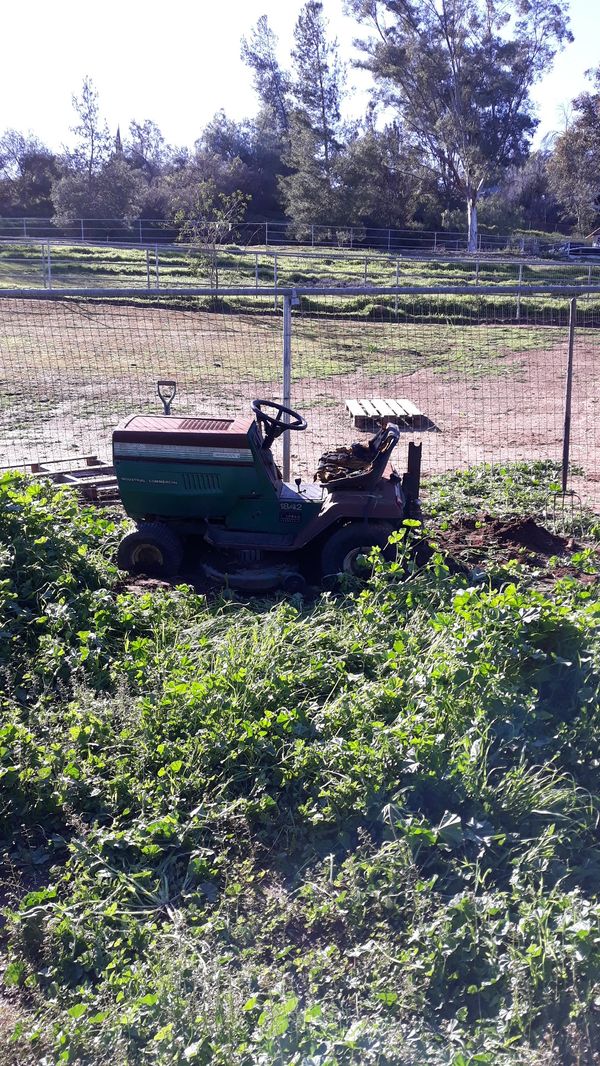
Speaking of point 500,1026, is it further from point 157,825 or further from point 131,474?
point 131,474

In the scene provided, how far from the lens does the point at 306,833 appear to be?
3781mm

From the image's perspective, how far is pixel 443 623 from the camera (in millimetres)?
4559

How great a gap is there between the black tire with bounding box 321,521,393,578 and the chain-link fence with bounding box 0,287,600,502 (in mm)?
2386

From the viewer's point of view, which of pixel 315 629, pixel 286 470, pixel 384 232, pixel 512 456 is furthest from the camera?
pixel 384 232

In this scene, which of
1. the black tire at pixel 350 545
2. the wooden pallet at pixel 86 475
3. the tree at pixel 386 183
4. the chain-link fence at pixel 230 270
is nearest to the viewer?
the black tire at pixel 350 545

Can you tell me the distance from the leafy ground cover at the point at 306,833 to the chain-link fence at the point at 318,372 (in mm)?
3874

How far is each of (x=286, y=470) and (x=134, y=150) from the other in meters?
59.4

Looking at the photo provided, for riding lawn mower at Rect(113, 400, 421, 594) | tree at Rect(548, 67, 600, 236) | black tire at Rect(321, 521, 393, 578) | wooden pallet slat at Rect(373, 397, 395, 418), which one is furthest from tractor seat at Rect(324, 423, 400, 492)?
tree at Rect(548, 67, 600, 236)

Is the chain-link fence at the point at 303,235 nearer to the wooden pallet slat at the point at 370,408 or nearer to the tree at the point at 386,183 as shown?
the tree at the point at 386,183

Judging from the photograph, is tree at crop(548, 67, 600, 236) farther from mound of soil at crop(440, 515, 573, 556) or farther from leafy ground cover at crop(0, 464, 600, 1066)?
leafy ground cover at crop(0, 464, 600, 1066)

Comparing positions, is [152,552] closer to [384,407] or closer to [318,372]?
[384,407]

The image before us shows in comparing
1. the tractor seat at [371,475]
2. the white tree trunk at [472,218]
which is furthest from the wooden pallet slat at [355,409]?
the white tree trunk at [472,218]

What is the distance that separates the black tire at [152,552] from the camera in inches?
251

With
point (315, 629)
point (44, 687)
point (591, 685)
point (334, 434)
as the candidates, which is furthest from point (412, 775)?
point (334, 434)
